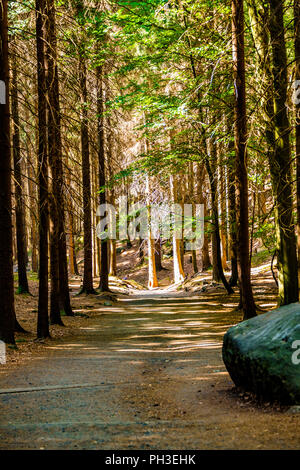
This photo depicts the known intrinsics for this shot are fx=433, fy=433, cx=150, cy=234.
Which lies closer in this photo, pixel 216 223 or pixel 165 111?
pixel 165 111

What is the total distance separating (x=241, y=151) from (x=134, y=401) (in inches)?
297

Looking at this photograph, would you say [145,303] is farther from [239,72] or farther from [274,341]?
[274,341]

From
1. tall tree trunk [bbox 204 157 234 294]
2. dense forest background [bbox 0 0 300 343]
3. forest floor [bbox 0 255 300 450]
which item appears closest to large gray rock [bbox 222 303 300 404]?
forest floor [bbox 0 255 300 450]

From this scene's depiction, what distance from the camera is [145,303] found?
68.6 feet

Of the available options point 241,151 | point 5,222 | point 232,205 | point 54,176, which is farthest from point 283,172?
point 232,205

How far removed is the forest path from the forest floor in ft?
0.04

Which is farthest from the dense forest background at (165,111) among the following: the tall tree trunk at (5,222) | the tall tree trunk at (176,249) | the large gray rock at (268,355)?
the tall tree trunk at (176,249)

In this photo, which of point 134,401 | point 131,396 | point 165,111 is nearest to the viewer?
point 134,401

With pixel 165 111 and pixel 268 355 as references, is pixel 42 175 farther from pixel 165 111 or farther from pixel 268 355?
pixel 165 111

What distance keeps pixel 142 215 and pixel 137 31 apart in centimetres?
2016

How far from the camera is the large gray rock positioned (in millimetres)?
4762

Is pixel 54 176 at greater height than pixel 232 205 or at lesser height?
greater

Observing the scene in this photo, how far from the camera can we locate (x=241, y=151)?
11328 mm
